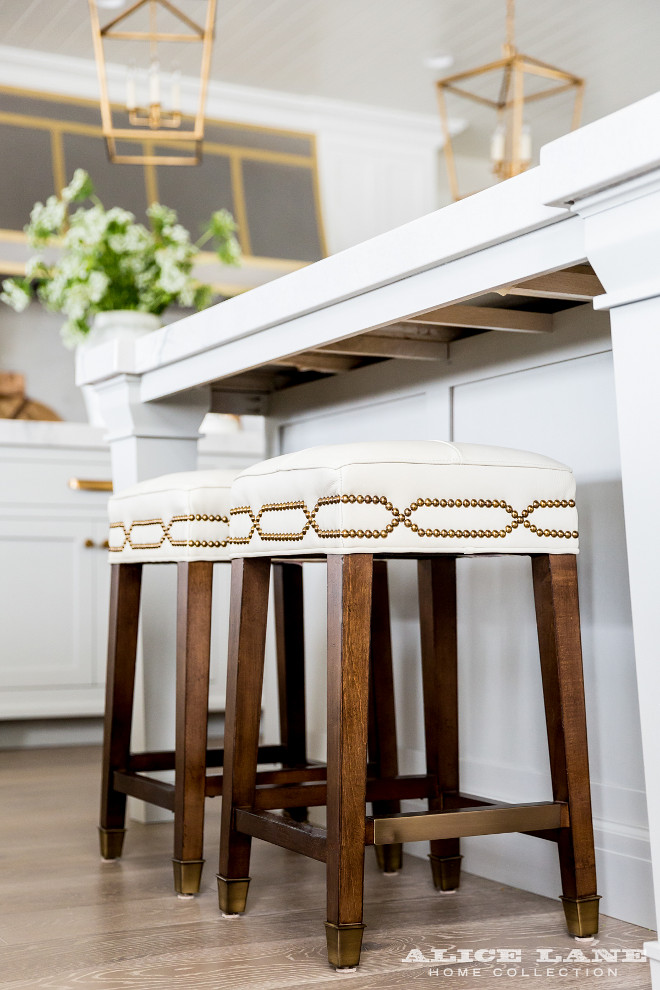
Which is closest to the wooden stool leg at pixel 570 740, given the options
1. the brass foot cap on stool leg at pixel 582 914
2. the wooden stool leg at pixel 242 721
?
the brass foot cap on stool leg at pixel 582 914

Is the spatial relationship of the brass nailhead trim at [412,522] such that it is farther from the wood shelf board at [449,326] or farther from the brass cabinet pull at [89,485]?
the brass cabinet pull at [89,485]

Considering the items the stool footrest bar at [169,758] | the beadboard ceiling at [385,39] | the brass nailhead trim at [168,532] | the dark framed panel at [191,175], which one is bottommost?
the stool footrest bar at [169,758]

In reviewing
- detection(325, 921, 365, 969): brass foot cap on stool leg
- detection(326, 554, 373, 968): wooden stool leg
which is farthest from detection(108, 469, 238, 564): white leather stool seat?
detection(325, 921, 365, 969): brass foot cap on stool leg

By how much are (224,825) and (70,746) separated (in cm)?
201

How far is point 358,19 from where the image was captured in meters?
4.64

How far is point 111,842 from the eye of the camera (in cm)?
183

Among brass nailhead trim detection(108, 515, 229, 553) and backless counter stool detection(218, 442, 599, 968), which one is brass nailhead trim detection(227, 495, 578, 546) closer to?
backless counter stool detection(218, 442, 599, 968)

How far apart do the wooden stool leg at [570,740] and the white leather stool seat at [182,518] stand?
0.53 m

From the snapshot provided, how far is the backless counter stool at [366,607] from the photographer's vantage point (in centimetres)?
123

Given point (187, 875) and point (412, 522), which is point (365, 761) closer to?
point (412, 522)

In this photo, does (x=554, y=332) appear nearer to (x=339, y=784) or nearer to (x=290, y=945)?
(x=339, y=784)

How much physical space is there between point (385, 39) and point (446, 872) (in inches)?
161

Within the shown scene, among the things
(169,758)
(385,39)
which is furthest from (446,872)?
(385,39)

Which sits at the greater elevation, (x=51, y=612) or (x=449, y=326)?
(x=449, y=326)
